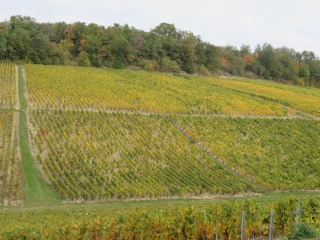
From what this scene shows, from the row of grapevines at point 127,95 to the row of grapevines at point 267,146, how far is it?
4294 millimetres

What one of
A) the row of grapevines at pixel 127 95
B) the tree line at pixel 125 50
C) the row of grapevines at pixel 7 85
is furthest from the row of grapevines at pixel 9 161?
the tree line at pixel 125 50

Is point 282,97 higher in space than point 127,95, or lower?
higher

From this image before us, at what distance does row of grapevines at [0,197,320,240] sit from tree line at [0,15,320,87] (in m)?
67.6

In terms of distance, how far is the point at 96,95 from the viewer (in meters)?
52.0

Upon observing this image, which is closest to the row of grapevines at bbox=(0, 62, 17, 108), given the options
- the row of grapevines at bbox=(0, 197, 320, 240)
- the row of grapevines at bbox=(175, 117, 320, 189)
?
the row of grapevines at bbox=(175, 117, 320, 189)

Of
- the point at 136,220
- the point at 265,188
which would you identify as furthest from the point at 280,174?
the point at 136,220

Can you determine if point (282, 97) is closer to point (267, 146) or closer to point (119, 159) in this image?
point (267, 146)

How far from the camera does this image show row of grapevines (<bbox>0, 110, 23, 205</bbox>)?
26.7 metres

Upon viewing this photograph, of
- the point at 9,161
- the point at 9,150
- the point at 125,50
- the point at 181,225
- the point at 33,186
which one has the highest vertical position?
the point at 125,50

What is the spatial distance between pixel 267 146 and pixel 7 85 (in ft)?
118

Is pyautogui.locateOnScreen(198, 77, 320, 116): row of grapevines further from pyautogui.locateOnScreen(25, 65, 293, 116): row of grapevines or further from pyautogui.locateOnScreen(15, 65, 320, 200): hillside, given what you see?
pyautogui.locateOnScreen(25, 65, 293, 116): row of grapevines

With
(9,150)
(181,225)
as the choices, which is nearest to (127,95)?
(9,150)

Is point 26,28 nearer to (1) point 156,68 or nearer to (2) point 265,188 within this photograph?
(1) point 156,68

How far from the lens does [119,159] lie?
34375mm
